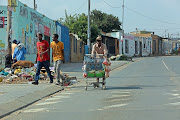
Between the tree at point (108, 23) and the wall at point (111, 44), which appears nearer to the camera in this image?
the wall at point (111, 44)

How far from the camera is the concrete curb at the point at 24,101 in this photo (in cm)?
701

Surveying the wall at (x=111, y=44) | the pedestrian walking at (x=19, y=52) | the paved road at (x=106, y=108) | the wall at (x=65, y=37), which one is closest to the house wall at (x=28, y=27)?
the wall at (x=65, y=37)

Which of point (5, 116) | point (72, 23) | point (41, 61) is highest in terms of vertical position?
point (72, 23)

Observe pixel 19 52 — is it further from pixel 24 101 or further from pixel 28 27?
pixel 28 27

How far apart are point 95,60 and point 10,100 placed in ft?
11.8

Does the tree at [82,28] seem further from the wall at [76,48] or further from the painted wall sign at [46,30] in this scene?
the painted wall sign at [46,30]

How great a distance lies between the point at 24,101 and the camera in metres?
8.23

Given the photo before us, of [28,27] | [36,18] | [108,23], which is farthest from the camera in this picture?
[108,23]

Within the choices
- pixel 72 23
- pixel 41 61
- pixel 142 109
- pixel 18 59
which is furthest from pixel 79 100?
pixel 72 23

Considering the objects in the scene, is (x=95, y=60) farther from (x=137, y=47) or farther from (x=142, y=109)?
(x=137, y=47)

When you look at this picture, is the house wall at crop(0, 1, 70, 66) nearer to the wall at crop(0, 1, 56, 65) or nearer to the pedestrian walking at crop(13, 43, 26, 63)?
the wall at crop(0, 1, 56, 65)

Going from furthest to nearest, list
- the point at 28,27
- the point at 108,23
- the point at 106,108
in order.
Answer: the point at 108,23
the point at 28,27
the point at 106,108

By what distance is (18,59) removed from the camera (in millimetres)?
14312

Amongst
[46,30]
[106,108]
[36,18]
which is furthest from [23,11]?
[106,108]
